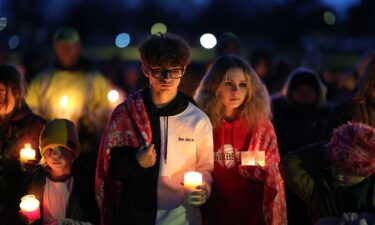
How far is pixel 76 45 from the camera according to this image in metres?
6.94

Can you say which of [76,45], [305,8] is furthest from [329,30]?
[76,45]

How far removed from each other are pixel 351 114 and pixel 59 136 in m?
2.17

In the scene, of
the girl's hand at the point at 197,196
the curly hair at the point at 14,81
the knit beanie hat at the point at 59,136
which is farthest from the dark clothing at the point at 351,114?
the curly hair at the point at 14,81

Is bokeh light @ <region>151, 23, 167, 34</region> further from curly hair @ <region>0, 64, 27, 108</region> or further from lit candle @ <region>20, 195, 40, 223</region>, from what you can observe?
lit candle @ <region>20, 195, 40, 223</region>

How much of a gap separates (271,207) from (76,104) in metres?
2.95

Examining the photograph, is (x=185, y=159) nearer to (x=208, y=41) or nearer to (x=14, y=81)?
(x=14, y=81)

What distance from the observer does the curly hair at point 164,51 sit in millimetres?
4184

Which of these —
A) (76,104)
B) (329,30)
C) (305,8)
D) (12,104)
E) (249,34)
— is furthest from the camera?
(249,34)

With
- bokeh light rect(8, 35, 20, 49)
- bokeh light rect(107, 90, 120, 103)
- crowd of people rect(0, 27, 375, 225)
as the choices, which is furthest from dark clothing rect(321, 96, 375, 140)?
bokeh light rect(8, 35, 20, 49)

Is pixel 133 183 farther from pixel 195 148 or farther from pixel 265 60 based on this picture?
pixel 265 60

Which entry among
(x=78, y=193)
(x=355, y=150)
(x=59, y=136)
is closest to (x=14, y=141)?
(x=59, y=136)

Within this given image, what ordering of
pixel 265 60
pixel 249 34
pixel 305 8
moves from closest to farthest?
pixel 265 60
pixel 305 8
pixel 249 34

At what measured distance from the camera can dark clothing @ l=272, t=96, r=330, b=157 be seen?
254 inches

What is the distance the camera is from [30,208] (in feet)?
14.3
